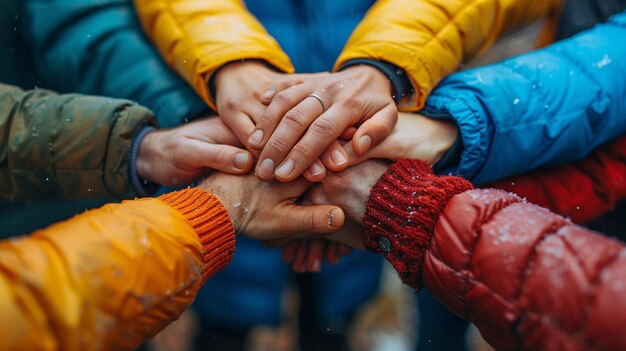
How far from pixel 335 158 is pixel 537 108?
0.49 m

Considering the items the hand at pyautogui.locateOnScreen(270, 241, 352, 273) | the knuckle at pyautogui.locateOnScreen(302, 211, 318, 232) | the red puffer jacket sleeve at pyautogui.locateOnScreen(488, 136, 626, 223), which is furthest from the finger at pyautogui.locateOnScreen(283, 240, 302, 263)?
the red puffer jacket sleeve at pyautogui.locateOnScreen(488, 136, 626, 223)

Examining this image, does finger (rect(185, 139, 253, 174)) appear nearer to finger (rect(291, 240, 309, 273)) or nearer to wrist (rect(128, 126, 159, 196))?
wrist (rect(128, 126, 159, 196))

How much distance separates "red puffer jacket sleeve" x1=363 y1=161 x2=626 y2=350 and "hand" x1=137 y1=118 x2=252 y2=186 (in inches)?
A: 15.4

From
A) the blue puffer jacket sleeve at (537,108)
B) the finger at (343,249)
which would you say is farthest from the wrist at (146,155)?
the blue puffer jacket sleeve at (537,108)

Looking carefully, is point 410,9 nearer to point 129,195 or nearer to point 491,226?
point 491,226

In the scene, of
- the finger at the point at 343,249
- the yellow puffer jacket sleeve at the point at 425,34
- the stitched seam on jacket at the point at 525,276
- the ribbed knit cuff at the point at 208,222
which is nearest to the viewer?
the stitched seam on jacket at the point at 525,276

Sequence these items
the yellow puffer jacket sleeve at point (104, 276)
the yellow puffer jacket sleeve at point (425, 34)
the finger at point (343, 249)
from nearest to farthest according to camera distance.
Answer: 1. the yellow puffer jacket sleeve at point (104, 276)
2. the yellow puffer jacket sleeve at point (425, 34)
3. the finger at point (343, 249)

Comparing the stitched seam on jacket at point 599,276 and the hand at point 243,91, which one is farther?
the hand at point 243,91

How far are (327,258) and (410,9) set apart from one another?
0.71 m

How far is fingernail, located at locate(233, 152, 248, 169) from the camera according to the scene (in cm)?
118

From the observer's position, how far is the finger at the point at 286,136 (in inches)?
44.1

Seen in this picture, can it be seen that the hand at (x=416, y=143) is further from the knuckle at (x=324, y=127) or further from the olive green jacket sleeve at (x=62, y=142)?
the olive green jacket sleeve at (x=62, y=142)

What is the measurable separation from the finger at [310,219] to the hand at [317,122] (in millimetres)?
87

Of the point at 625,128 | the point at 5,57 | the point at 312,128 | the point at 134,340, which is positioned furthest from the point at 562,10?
the point at 5,57
